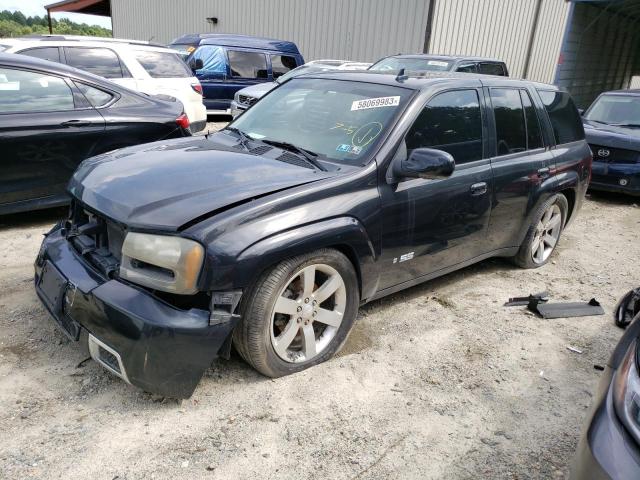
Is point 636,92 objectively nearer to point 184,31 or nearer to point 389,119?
point 389,119

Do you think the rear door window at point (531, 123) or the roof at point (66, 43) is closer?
the rear door window at point (531, 123)

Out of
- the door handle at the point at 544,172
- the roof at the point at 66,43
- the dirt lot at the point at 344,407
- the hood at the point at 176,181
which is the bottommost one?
the dirt lot at the point at 344,407

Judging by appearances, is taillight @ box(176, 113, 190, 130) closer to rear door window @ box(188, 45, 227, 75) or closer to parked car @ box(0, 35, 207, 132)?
parked car @ box(0, 35, 207, 132)

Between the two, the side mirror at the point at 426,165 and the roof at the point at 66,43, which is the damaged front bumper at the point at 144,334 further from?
the roof at the point at 66,43

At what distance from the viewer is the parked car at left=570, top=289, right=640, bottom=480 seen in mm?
1610

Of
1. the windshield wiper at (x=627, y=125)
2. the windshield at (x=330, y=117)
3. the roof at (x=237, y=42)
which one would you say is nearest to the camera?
the windshield at (x=330, y=117)

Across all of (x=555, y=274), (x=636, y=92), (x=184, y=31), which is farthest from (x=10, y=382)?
(x=184, y=31)

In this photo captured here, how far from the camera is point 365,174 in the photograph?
3121 millimetres

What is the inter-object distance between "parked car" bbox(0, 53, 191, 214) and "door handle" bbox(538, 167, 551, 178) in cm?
356

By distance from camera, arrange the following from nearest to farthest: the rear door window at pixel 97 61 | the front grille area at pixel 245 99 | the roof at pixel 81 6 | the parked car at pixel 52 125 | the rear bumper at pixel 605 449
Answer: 1. the rear bumper at pixel 605 449
2. the parked car at pixel 52 125
3. the rear door window at pixel 97 61
4. the front grille area at pixel 245 99
5. the roof at pixel 81 6

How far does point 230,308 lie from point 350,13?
14.4 meters

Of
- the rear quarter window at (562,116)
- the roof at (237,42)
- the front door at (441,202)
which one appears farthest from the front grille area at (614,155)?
the roof at (237,42)

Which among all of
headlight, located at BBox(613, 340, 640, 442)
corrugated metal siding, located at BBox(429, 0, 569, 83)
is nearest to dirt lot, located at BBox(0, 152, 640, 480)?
headlight, located at BBox(613, 340, 640, 442)

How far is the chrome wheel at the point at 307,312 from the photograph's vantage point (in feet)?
9.46
